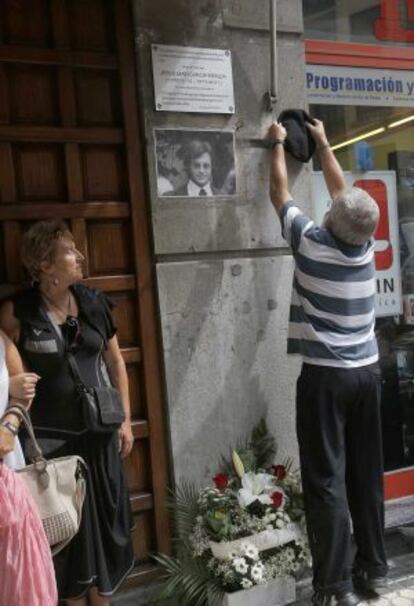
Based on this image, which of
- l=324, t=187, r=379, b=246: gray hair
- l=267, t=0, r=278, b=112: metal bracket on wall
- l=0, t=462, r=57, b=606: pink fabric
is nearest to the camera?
l=0, t=462, r=57, b=606: pink fabric

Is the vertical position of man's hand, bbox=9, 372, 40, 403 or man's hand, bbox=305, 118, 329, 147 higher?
man's hand, bbox=305, 118, 329, 147

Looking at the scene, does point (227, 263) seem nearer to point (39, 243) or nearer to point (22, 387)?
point (39, 243)

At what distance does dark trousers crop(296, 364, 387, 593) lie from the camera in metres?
3.46

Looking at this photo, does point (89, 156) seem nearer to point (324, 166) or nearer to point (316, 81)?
point (324, 166)

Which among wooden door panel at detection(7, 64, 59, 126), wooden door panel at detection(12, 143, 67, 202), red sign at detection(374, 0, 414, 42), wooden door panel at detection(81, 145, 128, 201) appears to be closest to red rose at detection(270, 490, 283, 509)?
wooden door panel at detection(81, 145, 128, 201)

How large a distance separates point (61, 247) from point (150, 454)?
123 cm

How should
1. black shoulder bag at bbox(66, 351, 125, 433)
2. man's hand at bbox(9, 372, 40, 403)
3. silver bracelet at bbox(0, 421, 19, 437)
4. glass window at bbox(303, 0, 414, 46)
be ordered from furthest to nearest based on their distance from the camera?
glass window at bbox(303, 0, 414, 46) → black shoulder bag at bbox(66, 351, 125, 433) → man's hand at bbox(9, 372, 40, 403) → silver bracelet at bbox(0, 421, 19, 437)

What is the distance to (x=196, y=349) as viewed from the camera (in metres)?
3.81

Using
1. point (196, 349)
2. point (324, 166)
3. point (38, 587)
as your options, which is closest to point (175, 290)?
point (196, 349)

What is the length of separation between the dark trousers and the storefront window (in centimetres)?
120

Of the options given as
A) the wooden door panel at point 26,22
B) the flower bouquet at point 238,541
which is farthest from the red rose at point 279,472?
the wooden door panel at point 26,22

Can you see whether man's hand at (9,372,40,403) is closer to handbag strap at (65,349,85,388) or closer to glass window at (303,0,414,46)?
handbag strap at (65,349,85,388)

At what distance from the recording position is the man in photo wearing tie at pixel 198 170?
12.4 feet

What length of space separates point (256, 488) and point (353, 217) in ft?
4.68
